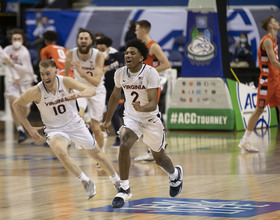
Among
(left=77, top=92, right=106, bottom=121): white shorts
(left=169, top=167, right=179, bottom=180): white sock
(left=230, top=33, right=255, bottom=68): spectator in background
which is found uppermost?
(left=230, top=33, right=255, bottom=68): spectator in background

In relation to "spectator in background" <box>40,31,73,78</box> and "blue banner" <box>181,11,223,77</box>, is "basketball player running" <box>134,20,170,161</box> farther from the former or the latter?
"blue banner" <box>181,11,223,77</box>

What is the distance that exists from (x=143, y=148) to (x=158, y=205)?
5.72 meters

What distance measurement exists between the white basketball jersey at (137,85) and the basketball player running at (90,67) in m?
2.17

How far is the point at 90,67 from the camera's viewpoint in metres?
11.1

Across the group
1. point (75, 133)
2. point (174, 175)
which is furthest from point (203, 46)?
point (174, 175)

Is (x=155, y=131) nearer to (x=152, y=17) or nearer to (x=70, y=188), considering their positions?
(x=70, y=188)

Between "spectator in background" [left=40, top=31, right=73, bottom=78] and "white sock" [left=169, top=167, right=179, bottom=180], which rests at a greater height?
"spectator in background" [left=40, top=31, right=73, bottom=78]

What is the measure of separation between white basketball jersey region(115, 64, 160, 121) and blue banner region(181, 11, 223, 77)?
7697 millimetres

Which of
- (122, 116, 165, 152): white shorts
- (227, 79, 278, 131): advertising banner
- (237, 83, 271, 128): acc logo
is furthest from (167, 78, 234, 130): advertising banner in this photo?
(122, 116, 165, 152): white shorts

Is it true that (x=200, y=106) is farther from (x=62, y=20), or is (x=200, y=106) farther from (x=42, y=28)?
(x=42, y=28)

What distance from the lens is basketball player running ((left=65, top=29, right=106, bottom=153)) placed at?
34.9ft

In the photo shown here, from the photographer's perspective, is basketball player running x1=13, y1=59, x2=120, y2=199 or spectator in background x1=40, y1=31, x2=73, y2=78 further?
spectator in background x1=40, y1=31, x2=73, y2=78

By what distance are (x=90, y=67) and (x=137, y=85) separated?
10.2 feet

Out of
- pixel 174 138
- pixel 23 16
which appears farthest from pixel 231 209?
pixel 23 16
